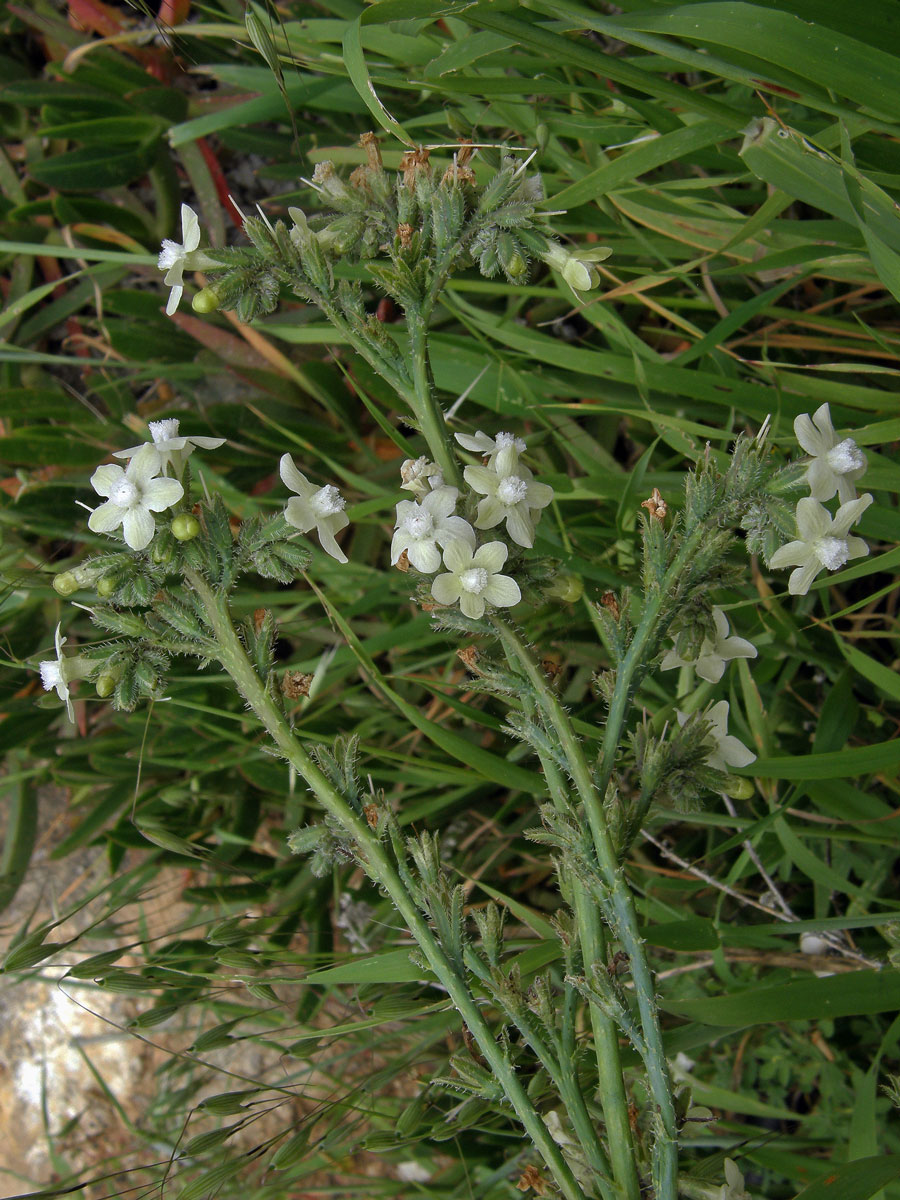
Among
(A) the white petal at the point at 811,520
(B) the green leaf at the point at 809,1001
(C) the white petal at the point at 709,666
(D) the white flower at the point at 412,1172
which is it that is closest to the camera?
(A) the white petal at the point at 811,520

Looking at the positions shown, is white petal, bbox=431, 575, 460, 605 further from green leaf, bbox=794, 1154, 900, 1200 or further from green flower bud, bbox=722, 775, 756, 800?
green leaf, bbox=794, 1154, 900, 1200

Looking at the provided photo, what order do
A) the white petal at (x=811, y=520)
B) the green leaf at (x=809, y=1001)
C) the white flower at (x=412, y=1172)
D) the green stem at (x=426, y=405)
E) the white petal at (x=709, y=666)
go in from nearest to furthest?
the white petal at (x=811, y=520) → the green stem at (x=426, y=405) → the white petal at (x=709, y=666) → the green leaf at (x=809, y=1001) → the white flower at (x=412, y=1172)

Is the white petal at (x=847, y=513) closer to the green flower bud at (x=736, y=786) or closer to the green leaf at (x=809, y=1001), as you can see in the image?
the green flower bud at (x=736, y=786)

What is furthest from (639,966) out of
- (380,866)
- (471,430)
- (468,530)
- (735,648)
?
(471,430)

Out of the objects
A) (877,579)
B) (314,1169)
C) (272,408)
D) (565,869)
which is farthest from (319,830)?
(877,579)

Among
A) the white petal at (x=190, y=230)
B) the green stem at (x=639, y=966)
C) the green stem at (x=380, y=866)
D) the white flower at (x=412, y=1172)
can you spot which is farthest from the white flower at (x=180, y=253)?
the white flower at (x=412, y=1172)

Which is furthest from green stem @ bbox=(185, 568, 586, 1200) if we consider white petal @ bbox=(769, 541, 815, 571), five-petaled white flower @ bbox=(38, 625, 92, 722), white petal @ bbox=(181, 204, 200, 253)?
white petal @ bbox=(769, 541, 815, 571)

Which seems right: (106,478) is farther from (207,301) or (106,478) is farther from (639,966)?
(639,966)
